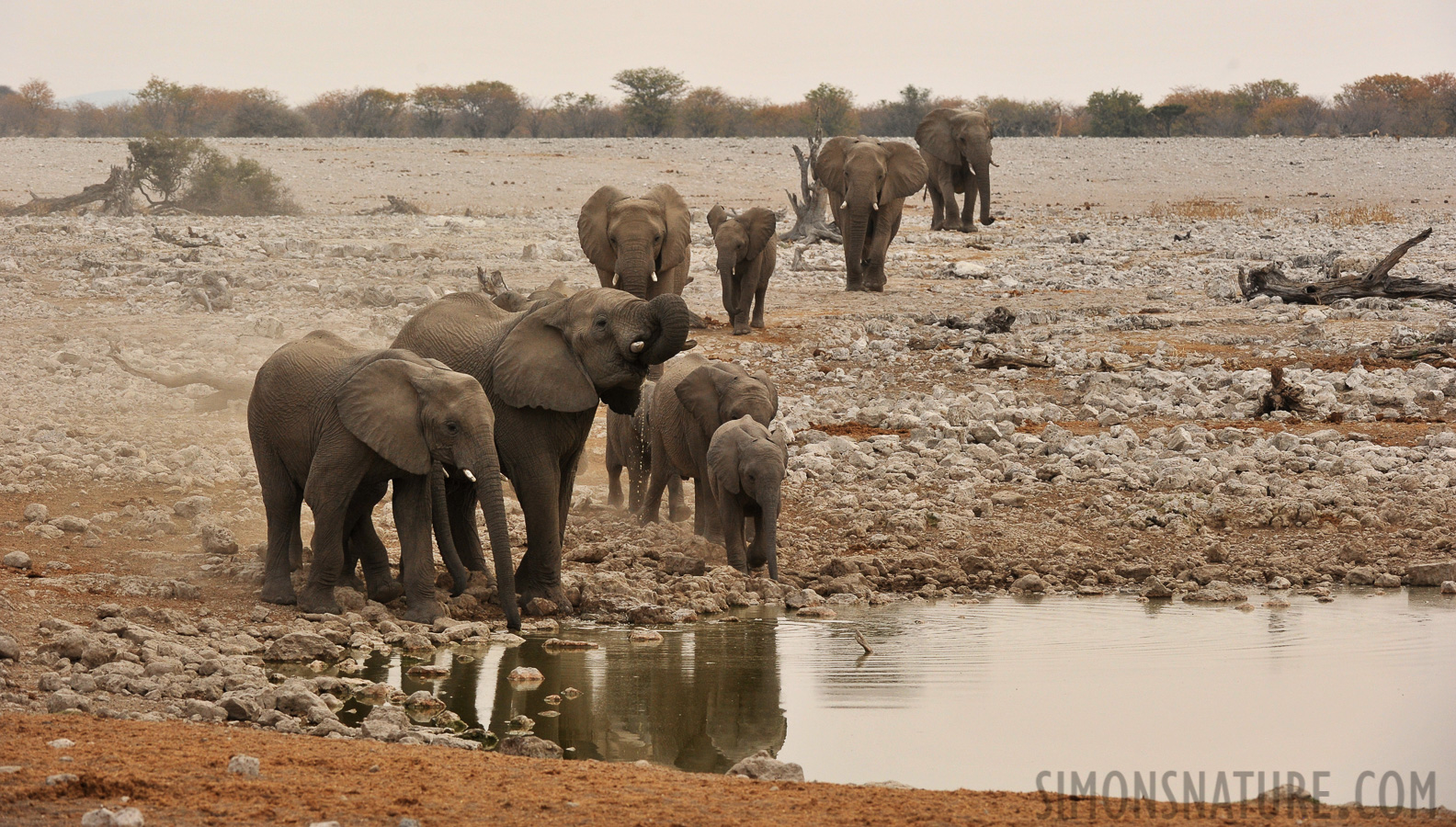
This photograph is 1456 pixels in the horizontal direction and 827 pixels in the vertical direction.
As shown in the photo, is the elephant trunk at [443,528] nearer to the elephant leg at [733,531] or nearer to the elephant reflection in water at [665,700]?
the elephant reflection in water at [665,700]

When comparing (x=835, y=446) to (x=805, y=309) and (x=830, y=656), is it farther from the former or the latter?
(x=805, y=309)

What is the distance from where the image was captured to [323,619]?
300 inches

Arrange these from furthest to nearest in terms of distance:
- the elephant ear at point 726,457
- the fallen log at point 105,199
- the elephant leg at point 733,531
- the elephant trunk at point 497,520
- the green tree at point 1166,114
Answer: the green tree at point 1166,114 < the fallen log at point 105,199 < the elephant leg at point 733,531 < the elephant ear at point 726,457 < the elephant trunk at point 497,520

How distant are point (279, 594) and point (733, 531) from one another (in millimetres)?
2699

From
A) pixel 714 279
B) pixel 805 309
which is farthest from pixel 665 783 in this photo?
pixel 714 279

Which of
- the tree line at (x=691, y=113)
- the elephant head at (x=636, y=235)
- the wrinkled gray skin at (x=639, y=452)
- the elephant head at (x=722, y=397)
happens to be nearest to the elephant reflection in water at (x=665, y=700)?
the elephant head at (x=722, y=397)

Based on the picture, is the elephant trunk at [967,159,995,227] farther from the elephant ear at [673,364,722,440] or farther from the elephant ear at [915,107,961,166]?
the elephant ear at [673,364,722,440]

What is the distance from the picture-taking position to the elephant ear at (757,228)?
1755 cm

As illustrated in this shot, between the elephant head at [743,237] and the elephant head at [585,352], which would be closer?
the elephant head at [585,352]

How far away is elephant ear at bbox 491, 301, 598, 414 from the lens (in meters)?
7.89

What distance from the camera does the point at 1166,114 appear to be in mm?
60250

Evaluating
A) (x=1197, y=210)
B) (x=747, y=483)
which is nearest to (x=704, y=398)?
(x=747, y=483)

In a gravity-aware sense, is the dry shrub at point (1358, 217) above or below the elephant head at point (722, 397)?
above

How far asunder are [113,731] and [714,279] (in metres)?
17.3
